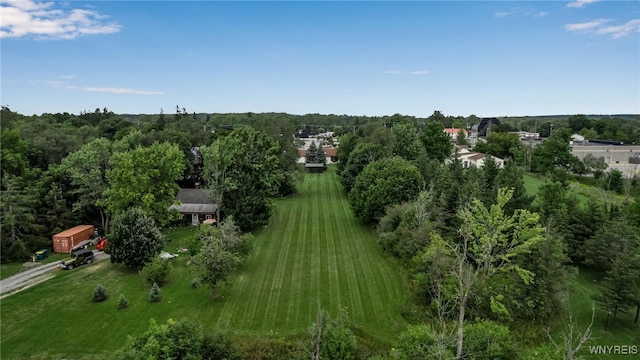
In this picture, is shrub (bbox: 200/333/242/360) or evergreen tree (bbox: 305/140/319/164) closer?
shrub (bbox: 200/333/242/360)

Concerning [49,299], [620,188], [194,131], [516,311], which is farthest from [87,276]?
[620,188]

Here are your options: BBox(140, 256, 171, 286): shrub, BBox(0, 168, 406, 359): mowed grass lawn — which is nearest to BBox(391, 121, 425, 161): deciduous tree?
BBox(0, 168, 406, 359): mowed grass lawn

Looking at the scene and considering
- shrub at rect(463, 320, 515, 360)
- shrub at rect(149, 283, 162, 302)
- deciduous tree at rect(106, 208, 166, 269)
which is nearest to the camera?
shrub at rect(463, 320, 515, 360)

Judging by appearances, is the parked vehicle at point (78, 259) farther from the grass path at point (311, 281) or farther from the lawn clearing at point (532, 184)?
the lawn clearing at point (532, 184)

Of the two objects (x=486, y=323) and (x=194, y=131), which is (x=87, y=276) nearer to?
(x=486, y=323)

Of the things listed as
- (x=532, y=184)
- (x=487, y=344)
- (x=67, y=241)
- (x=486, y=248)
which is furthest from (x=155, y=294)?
(x=532, y=184)

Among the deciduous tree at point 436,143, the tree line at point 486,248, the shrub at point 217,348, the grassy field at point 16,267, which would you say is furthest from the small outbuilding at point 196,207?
the deciduous tree at point 436,143

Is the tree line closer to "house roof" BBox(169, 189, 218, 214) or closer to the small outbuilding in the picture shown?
the small outbuilding
